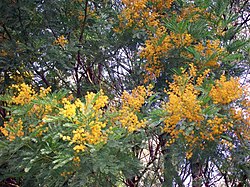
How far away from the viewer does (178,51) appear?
327cm

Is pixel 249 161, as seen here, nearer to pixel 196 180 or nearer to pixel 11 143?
pixel 196 180

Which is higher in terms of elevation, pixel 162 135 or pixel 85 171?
pixel 162 135

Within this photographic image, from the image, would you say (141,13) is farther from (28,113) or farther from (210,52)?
(28,113)

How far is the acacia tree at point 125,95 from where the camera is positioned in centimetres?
242

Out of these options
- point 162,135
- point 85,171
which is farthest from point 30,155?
point 162,135

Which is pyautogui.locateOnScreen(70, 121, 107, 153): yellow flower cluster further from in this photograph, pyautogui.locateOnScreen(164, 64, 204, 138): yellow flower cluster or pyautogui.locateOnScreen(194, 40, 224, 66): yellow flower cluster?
pyautogui.locateOnScreen(194, 40, 224, 66): yellow flower cluster

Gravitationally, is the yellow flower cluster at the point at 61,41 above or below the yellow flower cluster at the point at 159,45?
above

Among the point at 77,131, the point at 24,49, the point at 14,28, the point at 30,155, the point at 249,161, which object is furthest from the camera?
the point at 14,28

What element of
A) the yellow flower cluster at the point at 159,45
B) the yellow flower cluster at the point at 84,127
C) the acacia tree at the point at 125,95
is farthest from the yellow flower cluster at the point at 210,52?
the yellow flower cluster at the point at 84,127

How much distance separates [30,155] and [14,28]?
176 centimetres

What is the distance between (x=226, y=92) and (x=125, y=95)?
2.45 feet

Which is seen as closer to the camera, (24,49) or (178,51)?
(178,51)

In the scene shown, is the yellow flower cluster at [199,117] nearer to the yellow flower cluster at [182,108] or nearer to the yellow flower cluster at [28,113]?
the yellow flower cluster at [182,108]

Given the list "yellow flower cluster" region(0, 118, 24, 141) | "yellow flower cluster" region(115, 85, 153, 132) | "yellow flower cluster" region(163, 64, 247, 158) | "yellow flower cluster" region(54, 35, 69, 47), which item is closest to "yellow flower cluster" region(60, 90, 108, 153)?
"yellow flower cluster" region(115, 85, 153, 132)
